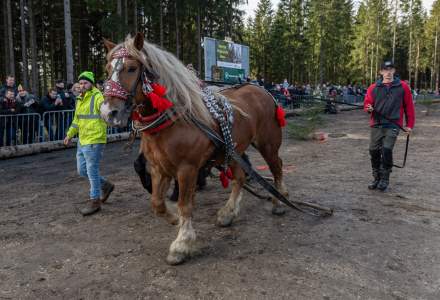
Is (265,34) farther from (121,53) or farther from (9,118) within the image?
(121,53)

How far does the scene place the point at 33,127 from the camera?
33.8 ft

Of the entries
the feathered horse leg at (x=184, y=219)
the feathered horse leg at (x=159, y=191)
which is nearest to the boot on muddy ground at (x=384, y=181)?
the feathered horse leg at (x=184, y=219)

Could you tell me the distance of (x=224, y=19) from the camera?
33.7 m

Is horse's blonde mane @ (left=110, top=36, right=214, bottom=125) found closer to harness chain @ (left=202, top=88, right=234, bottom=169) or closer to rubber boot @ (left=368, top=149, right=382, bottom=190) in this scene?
harness chain @ (left=202, top=88, right=234, bottom=169)

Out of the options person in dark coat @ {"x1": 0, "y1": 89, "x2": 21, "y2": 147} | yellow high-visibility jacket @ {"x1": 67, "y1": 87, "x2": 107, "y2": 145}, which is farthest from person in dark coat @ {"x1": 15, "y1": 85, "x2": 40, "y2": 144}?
yellow high-visibility jacket @ {"x1": 67, "y1": 87, "x2": 107, "y2": 145}

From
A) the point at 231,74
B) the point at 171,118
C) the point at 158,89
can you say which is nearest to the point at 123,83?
the point at 158,89

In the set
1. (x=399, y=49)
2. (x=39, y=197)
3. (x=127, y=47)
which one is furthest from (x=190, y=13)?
(x=399, y=49)

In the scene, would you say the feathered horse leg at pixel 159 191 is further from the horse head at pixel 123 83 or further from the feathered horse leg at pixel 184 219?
the horse head at pixel 123 83

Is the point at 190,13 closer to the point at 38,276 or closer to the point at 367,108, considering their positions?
the point at 367,108

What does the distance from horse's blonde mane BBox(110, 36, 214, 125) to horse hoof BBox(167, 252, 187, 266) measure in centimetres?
123

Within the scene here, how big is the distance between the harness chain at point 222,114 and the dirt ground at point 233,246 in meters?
1.01

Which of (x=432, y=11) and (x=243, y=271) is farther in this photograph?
(x=432, y=11)

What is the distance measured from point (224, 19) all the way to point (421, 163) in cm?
2837

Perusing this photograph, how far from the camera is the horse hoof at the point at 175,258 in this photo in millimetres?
3455
